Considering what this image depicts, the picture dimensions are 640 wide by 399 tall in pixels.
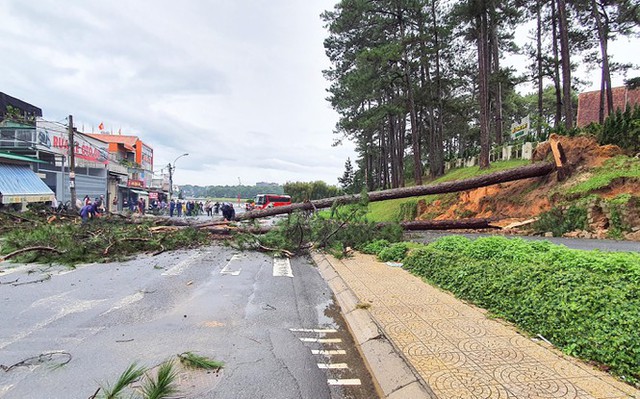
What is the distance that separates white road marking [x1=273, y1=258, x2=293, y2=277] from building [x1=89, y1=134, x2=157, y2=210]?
102 ft

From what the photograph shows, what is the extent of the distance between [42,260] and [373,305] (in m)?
9.01

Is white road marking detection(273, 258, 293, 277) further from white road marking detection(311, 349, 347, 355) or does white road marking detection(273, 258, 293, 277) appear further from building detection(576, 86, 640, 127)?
building detection(576, 86, 640, 127)

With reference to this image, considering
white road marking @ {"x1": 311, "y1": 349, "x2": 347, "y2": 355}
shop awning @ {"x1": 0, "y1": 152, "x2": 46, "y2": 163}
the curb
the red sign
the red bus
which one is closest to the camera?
the curb

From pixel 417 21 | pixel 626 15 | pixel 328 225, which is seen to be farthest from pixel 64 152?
pixel 626 15

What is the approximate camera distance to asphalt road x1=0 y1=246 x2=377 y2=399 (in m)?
3.20

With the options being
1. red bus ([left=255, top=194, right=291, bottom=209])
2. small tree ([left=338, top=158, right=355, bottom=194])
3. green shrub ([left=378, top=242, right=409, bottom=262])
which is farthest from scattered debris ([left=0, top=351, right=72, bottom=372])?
small tree ([left=338, top=158, right=355, bottom=194])

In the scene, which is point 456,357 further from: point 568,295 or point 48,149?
point 48,149

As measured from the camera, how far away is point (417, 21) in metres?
26.8

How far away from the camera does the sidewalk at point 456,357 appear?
283 centimetres

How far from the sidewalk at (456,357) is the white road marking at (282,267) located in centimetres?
305

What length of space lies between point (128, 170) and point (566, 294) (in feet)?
195

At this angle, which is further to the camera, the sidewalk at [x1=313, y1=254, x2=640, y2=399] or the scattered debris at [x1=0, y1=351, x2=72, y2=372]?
the scattered debris at [x1=0, y1=351, x2=72, y2=372]

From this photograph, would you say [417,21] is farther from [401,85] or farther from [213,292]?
[213,292]

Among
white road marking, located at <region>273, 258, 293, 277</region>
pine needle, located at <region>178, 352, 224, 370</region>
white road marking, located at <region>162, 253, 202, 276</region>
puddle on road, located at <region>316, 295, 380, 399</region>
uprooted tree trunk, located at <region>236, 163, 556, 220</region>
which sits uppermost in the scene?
uprooted tree trunk, located at <region>236, 163, 556, 220</region>
